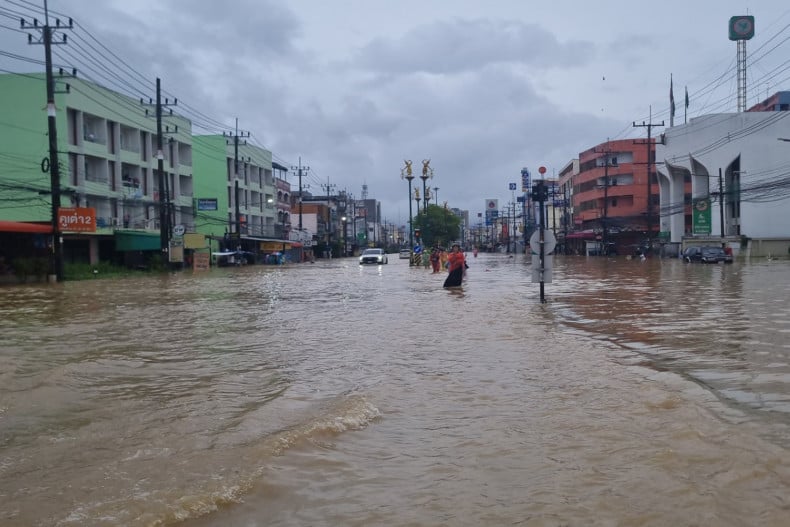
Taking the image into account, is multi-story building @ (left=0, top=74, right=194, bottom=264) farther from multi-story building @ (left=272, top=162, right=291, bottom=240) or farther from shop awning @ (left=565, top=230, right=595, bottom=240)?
shop awning @ (left=565, top=230, right=595, bottom=240)

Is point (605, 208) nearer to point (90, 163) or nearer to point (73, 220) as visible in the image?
point (90, 163)

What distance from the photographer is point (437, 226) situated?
369 ft

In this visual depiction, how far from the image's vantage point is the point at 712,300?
18.2 m

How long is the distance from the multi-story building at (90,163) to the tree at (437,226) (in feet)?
189

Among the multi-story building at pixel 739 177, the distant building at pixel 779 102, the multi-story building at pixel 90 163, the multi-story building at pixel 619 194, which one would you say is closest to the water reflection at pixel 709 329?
the multi-story building at pixel 90 163

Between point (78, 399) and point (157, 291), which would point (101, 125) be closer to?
point (157, 291)

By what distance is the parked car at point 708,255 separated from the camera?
47.3 m

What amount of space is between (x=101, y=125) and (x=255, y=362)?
43.8 m

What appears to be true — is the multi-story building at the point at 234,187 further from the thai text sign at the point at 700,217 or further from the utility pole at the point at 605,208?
the thai text sign at the point at 700,217

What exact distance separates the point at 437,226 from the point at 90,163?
70805mm

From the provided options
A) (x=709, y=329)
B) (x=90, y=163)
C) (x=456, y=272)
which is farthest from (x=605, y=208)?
(x=709, y=329)

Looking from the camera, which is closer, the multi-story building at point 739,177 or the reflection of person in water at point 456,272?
the reflection of person in water at point 456,272

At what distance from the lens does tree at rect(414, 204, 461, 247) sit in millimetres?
110500

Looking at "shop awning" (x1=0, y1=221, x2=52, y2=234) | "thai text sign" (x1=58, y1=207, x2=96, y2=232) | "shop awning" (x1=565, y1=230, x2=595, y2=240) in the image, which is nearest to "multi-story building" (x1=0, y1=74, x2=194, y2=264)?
"thai text sign" (x1=58, y1=207, x2=96, y2=232)
